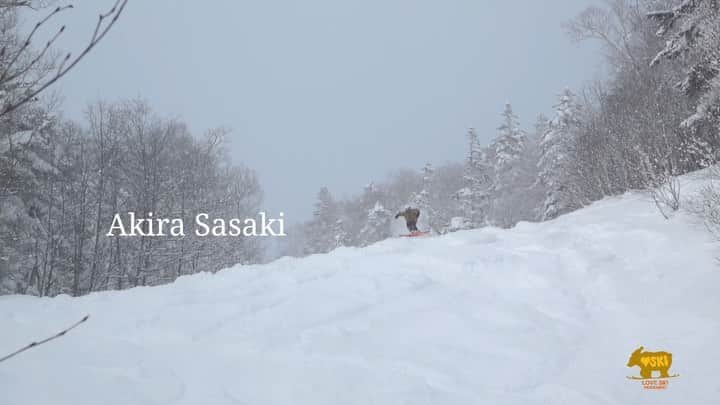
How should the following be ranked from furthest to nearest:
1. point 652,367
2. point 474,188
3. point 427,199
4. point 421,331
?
point 427,199
point 474,188
point 421,331
point 652,367

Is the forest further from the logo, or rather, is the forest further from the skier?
the logo

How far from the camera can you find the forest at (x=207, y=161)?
798 cm

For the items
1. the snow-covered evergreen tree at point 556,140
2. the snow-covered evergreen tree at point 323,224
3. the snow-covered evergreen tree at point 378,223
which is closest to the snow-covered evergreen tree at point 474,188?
the snow-covered evergreen tree at point 556,140

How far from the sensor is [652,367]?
3.12m

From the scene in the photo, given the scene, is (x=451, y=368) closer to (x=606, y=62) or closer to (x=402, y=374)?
(x=402, y=374)

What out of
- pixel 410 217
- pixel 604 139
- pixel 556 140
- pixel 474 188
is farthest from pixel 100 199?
pixel 556 140

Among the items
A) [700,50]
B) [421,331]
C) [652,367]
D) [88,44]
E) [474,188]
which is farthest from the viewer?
[474,188]

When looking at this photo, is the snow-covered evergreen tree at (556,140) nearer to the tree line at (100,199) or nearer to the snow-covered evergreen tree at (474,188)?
the snow-covered evergreen tree at (474,188)

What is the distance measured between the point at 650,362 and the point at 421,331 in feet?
6.07

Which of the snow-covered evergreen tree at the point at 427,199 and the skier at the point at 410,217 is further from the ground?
the snow-covered evergreen tree at the point at 427,199

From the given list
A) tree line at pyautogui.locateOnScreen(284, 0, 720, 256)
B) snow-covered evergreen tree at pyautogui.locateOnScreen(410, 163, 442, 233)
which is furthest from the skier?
snow-covered evergreen tree at pyautogui.locateOnScreen(410, 163, 442, 233)

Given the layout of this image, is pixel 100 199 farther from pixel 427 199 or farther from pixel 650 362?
pixel 427 199

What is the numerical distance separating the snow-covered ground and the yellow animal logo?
2.1 inches

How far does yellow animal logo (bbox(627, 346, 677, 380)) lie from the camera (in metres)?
3.05
